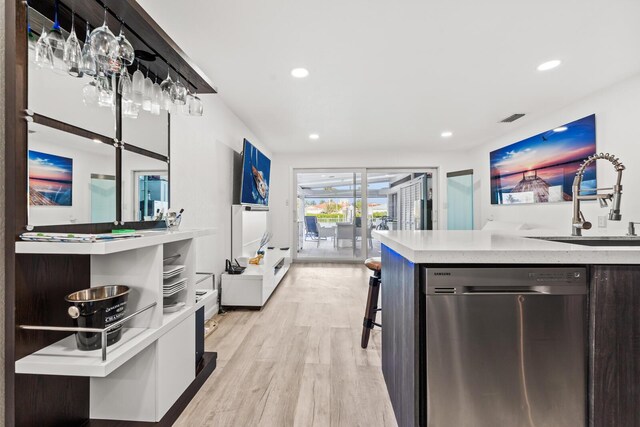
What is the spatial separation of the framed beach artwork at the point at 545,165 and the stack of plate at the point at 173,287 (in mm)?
4079

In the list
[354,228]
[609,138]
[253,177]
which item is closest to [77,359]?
[253,177]

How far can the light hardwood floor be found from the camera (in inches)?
60.0

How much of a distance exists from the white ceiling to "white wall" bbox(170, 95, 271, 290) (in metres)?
0.34

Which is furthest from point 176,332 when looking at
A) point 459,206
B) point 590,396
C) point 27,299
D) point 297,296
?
point 459,206

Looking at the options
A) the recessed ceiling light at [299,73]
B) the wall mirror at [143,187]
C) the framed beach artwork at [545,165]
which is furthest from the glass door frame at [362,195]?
the wall mirror at [143,187]

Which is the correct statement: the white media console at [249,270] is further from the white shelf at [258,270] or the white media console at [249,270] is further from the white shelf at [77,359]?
the white shelf at [77,359]

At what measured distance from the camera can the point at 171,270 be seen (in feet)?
4.91

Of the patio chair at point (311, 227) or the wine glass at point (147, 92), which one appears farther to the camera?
the patio chair at point (311, 227)

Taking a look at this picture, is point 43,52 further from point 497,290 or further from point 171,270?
point 497,290

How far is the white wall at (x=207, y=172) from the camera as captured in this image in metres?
2.37

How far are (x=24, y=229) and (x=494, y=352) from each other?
67.3 inches

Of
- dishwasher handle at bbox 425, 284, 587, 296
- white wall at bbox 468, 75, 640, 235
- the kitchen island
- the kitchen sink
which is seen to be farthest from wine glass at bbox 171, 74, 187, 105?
white wall at bbox 468, 75, 640, 235

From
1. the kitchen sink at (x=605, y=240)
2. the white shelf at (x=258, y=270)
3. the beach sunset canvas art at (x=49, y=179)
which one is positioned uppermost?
the beach sunset canvas art at (x=49, y=179)

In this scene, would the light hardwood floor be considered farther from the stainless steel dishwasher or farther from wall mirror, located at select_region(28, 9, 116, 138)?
wall mirror, located at select_region(28, 9, 116, 138)
